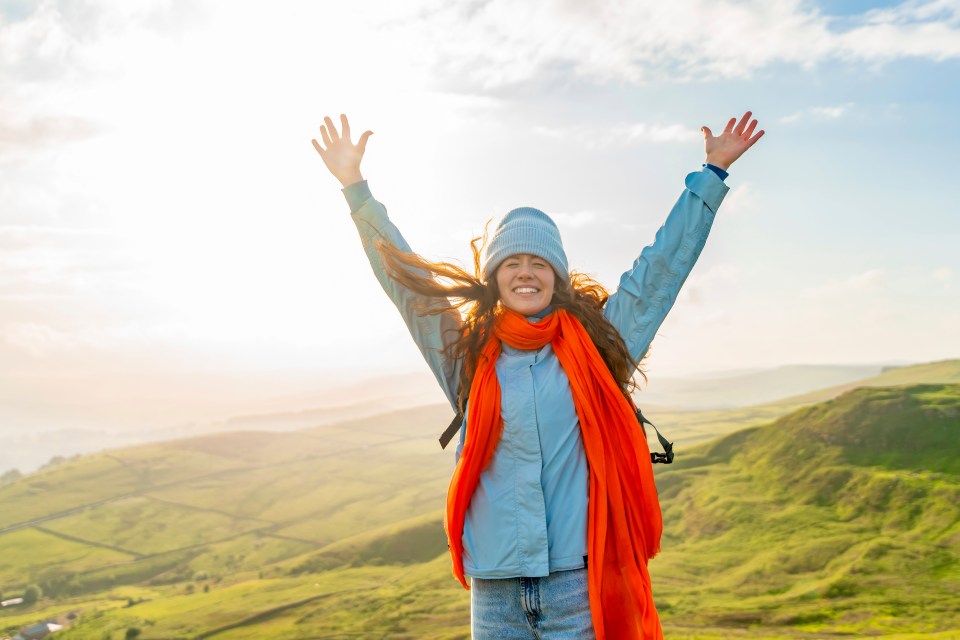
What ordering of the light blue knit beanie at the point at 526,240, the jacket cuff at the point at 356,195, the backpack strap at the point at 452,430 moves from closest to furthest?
the light blue knit beanie at the point at 526,240 < the backpack strap at the point at 452,430 < the jacket cuff at the point at 356,195

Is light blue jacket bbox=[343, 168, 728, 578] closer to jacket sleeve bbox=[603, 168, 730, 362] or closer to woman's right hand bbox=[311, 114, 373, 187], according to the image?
jacket sleeve bbox=[603, 168, 730, 362]

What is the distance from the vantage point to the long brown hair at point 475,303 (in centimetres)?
516

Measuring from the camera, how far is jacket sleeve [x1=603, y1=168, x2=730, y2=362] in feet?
17.5

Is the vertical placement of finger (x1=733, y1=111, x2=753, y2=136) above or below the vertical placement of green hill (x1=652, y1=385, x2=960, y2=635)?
above

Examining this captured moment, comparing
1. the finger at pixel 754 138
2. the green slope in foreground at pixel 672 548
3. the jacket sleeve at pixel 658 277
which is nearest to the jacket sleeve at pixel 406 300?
the jacket sleeve at pixel 658 277

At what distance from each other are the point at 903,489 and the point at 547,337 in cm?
6748

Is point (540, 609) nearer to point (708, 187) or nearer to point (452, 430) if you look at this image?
point (452, 430)

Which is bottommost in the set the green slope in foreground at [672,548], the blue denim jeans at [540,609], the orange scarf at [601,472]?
the green slope in foreground at [672,548]

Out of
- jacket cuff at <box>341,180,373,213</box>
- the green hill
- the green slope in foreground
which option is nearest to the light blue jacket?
jacket cuff at <box>341,180,373,213</box>

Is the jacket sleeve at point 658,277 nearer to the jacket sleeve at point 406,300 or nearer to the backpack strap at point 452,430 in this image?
the jacket sleeve at point 406,300

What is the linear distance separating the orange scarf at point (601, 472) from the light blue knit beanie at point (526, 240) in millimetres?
406

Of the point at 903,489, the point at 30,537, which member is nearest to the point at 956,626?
the point at 903,489

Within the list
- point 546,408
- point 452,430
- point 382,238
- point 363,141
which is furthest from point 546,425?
point 363,141

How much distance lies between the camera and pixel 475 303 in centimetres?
547
